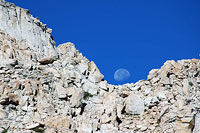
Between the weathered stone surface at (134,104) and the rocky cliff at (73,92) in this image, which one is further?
the weathered stone surface at (134,104)

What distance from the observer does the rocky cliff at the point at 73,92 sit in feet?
92.3

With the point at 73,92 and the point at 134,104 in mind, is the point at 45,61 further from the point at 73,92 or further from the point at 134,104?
the point at 134,104

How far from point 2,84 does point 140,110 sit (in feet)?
47.3

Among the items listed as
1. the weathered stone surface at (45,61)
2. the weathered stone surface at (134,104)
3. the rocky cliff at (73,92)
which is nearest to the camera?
the rocky cliff at (73,92)

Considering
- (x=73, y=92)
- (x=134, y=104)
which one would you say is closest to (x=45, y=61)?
(x=73, y=92)

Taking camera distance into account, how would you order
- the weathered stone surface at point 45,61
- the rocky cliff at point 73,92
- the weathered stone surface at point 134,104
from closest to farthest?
1. the rocky cliff at point 73,92
2. the weathered stone surface at point 134,104
3. the weathered stone surface at point 45,61

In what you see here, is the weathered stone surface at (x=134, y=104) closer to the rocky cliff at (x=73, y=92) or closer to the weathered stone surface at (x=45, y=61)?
Answer: the rocky cliff at (x=73, y=92)

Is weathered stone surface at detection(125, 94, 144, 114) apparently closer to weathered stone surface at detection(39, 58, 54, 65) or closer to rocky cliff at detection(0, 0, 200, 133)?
rocky cliff at detection(0, 0, 200, 133)

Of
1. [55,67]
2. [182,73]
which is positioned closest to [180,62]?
[182,73]

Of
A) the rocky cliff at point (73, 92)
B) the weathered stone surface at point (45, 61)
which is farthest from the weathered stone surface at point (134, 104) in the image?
the weathered stone surface at point (45, 61)

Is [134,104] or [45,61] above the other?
[45,61]

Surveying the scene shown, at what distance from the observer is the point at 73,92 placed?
3166cm

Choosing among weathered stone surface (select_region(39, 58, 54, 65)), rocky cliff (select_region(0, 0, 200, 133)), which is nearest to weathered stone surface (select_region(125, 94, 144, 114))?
rocky cliff (select_region(0, 0, 200, 133))

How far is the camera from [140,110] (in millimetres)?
33844
